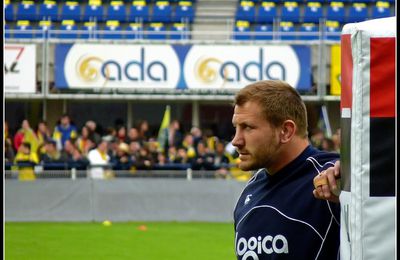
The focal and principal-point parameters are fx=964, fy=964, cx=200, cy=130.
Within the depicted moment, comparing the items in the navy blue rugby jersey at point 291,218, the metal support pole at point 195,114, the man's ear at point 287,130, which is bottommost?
the metal support pole at point 195,114

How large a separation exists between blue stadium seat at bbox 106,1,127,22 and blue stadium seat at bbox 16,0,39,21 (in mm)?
2325

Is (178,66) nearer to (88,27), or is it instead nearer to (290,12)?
(88,27)

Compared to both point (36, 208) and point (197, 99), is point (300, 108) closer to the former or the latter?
point (36, 208)

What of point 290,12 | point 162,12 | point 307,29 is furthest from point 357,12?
point 162,12

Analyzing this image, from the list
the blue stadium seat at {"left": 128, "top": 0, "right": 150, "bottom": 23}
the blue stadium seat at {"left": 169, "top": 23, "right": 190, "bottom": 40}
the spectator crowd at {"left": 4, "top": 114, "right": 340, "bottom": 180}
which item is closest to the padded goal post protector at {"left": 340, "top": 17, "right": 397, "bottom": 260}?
the spectator crowd at {"left": 4, "top": 114, "right": 340, "bottom": 180}

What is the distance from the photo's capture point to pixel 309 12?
3241 cm

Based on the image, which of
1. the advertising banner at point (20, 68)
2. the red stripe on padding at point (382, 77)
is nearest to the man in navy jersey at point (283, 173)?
the red stripe on padding at point (382, 77)

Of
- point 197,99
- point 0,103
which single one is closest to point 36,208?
point 197,99

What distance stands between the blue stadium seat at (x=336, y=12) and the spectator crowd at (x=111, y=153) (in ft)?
36.4

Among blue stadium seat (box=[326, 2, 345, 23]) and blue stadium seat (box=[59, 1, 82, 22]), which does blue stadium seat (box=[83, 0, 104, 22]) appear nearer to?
blue stadium seat (box=[59, 1, 82, 22])

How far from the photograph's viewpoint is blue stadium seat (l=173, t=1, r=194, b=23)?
31.1 m

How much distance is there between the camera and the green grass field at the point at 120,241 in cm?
1396

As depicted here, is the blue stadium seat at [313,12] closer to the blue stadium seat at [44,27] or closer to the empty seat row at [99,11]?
the empty seat row at [99,11]

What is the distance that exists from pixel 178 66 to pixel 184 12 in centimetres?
558
